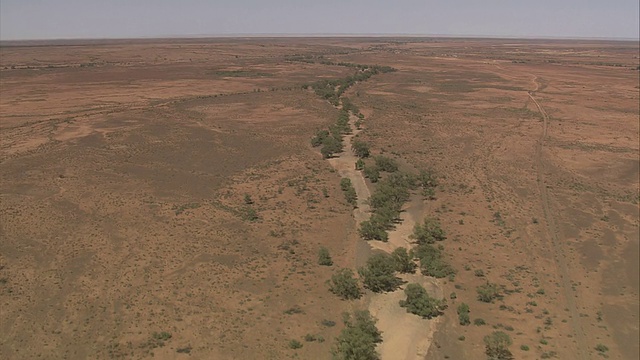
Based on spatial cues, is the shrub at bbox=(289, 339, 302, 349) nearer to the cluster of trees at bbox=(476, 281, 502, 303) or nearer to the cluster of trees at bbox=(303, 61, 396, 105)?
the cluster of trees at bbox=(476, 281, 502, 303)

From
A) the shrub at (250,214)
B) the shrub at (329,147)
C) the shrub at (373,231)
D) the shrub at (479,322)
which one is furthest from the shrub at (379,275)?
the shrub at (329,147)

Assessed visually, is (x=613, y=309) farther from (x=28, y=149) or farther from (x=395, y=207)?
(x=28, y=149)

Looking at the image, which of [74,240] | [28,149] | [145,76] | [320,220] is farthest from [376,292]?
[145,76]

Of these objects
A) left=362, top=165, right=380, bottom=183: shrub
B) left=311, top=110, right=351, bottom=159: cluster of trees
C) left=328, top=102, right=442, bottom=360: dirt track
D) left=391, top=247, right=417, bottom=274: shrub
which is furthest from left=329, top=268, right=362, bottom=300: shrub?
left=311, top=110, right=351, bottom=159: cluster of trees

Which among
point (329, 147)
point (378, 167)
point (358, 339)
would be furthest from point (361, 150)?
point (358, 339)

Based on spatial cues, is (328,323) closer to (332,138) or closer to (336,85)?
(332,138)
